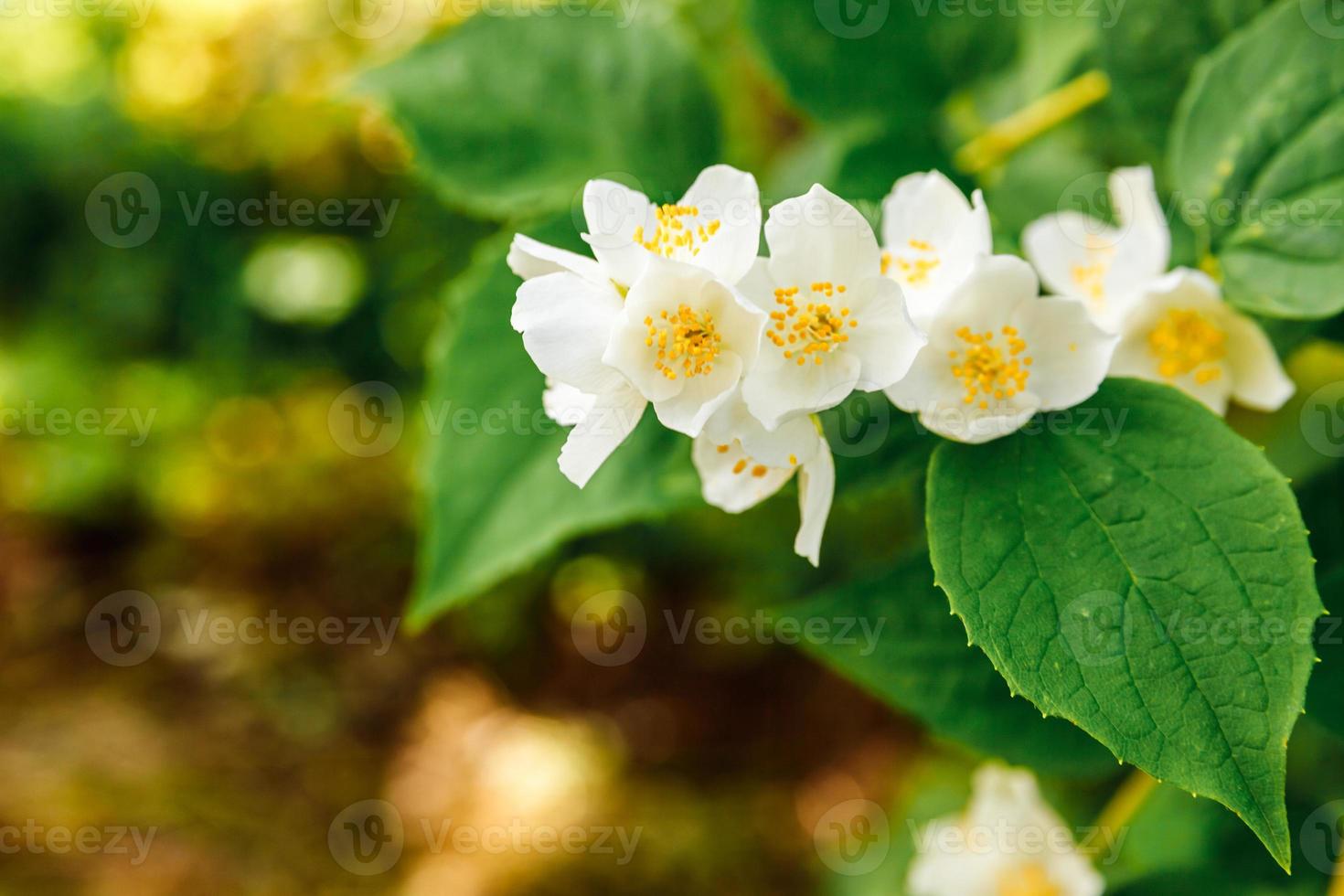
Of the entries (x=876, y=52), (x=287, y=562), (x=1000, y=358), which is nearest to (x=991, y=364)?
(x=1000, y=358)

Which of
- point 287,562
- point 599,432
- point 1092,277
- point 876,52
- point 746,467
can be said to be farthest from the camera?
point 287,562

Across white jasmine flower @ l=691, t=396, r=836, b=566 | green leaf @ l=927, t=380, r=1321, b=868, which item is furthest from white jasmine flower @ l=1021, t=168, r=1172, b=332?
white jasmine flower @ l=691, t=396, r=836, b=566

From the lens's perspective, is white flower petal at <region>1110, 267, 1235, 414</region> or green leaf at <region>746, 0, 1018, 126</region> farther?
green leaf at <region>746, 0, 1018, 126</region>

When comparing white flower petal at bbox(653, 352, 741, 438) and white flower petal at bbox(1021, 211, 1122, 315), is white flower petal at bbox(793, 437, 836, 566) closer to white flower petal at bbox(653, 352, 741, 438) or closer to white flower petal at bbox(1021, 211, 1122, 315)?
white flower petal at bbox(653, 352, 741, 438)

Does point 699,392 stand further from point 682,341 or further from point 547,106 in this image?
point 547,106

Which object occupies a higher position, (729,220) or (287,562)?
(729,220)

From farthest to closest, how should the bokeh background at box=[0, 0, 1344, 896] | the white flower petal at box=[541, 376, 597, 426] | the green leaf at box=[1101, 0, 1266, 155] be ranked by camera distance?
the bokeh background at box=[0, 0, 1344, 896], the green leaf at box=[1101, 0, 1266, 155], the white flower petal at box=[541, 376, 597, 426]

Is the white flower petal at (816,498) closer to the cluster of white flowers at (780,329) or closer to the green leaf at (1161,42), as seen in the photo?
the cluster of white flowers at (780,329)

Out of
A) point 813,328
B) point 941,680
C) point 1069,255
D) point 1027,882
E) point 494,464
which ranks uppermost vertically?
point 813,328
